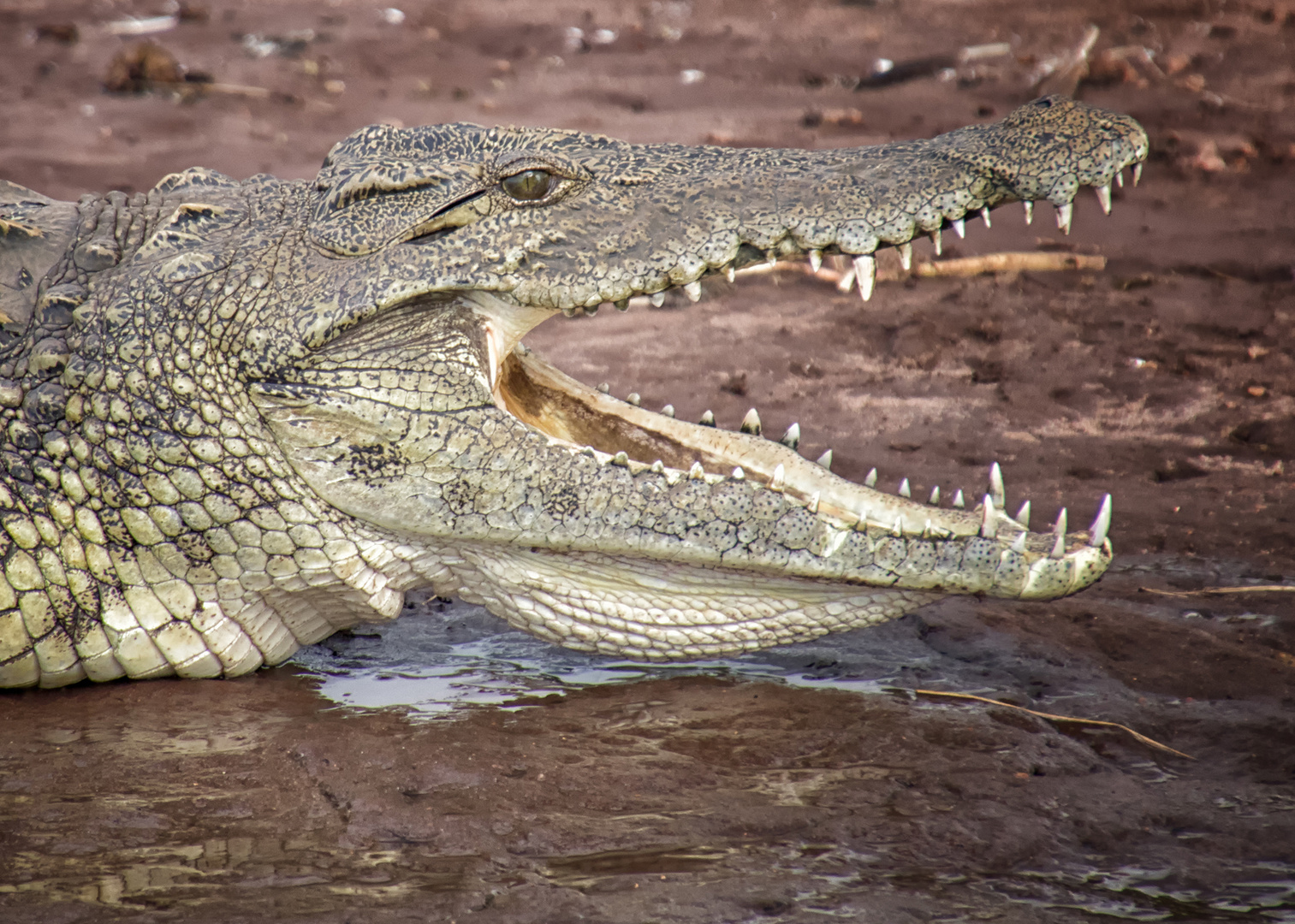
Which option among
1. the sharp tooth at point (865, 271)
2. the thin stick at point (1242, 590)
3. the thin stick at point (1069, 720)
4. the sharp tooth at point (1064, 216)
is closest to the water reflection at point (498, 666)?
the thin stick at point (1069, 720)

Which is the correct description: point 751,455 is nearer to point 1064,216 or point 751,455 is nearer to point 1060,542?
point 1060,542

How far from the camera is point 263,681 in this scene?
11.1ft

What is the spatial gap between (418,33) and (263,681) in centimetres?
1014

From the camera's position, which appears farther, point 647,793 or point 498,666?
point 498,666

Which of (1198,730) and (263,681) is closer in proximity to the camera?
(1198,730)

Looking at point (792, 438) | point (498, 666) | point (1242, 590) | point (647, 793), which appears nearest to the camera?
point (647, 793)

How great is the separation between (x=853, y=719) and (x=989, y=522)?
2.11ft

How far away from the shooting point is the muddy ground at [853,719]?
8.12 ft

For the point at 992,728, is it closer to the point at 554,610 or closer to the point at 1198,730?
the point at 1198,730

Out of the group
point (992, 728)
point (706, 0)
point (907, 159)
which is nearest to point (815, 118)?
point (706, 0)

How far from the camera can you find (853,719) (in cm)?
312

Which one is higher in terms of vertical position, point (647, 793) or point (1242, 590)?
point (1242, 590)

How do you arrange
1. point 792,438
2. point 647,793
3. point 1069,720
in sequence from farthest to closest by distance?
point 792,438 → point 1069,720 → point 647,793

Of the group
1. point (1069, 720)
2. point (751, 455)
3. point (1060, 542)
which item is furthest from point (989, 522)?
point (751, 455)
